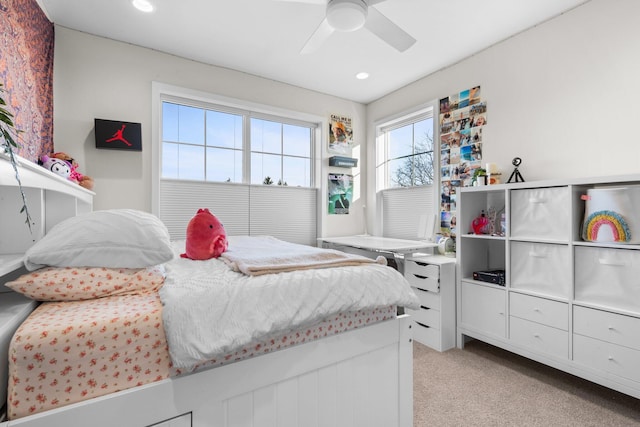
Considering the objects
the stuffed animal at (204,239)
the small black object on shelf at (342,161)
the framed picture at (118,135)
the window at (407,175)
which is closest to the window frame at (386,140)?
the window at (407,175)

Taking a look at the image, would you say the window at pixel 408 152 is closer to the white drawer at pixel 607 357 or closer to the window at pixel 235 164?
the window at pixel 235 164

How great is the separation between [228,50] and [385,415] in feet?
9.96

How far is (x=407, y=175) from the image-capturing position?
368 cm

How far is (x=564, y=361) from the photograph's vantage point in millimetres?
1866

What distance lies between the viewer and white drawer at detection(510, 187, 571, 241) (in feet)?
6.33

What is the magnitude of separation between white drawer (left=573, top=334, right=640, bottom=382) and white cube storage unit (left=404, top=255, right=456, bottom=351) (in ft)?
2.69

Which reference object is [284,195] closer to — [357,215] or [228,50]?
[357,215]

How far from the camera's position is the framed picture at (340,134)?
12.7 feet

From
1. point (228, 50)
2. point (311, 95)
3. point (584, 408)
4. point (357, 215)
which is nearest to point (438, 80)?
point (311, 95)

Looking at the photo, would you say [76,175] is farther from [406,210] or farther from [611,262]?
[611,262]

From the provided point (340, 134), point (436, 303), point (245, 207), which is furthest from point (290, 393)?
Answer: point (340, 134)

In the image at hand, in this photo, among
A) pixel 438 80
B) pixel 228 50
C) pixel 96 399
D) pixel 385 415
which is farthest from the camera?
pixel 438 80

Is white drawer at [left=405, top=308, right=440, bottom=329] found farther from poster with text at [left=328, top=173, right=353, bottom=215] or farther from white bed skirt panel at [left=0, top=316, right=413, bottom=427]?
poster with text at [left=328, top=173, right=353, bottom=215]

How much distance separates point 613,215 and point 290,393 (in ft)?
6.40
